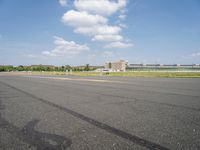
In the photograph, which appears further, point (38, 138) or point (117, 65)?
point (117, 65)

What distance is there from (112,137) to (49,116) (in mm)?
2133

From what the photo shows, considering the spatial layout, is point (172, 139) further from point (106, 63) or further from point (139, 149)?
point (106, 63)

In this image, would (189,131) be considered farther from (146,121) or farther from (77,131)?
(77,131)

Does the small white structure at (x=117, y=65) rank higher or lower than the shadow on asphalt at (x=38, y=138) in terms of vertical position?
higher

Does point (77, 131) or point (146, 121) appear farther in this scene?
point (146, 121)

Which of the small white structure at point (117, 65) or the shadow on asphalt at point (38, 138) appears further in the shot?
the small white structure at point (117, 65)

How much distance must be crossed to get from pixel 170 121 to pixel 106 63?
570 ft

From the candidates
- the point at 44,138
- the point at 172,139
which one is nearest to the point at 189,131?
the point at 172,139

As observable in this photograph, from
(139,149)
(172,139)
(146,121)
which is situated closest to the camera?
(139,149)

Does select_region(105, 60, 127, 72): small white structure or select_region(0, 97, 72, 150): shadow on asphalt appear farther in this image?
select_region(105, 60, 127, 72): small white structure

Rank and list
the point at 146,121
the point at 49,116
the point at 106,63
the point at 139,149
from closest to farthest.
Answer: the point at 139,149
the point at 146,121
the point at 49,116
the point at 106,63

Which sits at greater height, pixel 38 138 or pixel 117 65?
pixel 117 65

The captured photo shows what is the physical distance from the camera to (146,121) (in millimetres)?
4156

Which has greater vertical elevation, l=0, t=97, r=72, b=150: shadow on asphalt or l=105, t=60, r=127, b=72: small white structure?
l=105, t=60, r=127, b=72: small white structure
